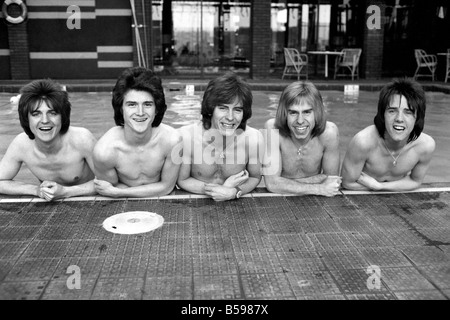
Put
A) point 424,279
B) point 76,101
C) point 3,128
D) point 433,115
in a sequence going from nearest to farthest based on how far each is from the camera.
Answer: point 424,279 → point 3,128 → point 433,115 → point 76,101

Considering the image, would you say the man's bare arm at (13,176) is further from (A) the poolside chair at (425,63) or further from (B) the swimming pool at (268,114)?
(A) the poolside chair at (425,63)

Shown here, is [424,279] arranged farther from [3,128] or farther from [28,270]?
[3,128]

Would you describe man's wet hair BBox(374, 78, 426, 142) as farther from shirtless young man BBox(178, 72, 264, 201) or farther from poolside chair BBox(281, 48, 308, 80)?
poolside chair BBox(281, 48, 308, 80)

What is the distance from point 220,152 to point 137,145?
24.2 inches

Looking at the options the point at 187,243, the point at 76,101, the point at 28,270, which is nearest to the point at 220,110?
the point at 187,243

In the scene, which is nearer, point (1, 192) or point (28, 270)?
point (28, 270)

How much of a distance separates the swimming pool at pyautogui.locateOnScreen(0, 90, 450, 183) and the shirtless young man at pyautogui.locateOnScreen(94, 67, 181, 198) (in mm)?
2571

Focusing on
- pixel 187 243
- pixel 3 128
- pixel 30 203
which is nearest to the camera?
pixel 187 243

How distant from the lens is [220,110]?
11.4ft

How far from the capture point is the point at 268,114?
10.0m

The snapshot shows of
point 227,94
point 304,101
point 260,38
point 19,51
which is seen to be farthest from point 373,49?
point 227,94

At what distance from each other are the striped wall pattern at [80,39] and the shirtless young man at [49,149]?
11.8 metres

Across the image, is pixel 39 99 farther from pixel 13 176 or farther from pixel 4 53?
pixel 4 53

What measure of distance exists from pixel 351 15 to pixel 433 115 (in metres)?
8.18
